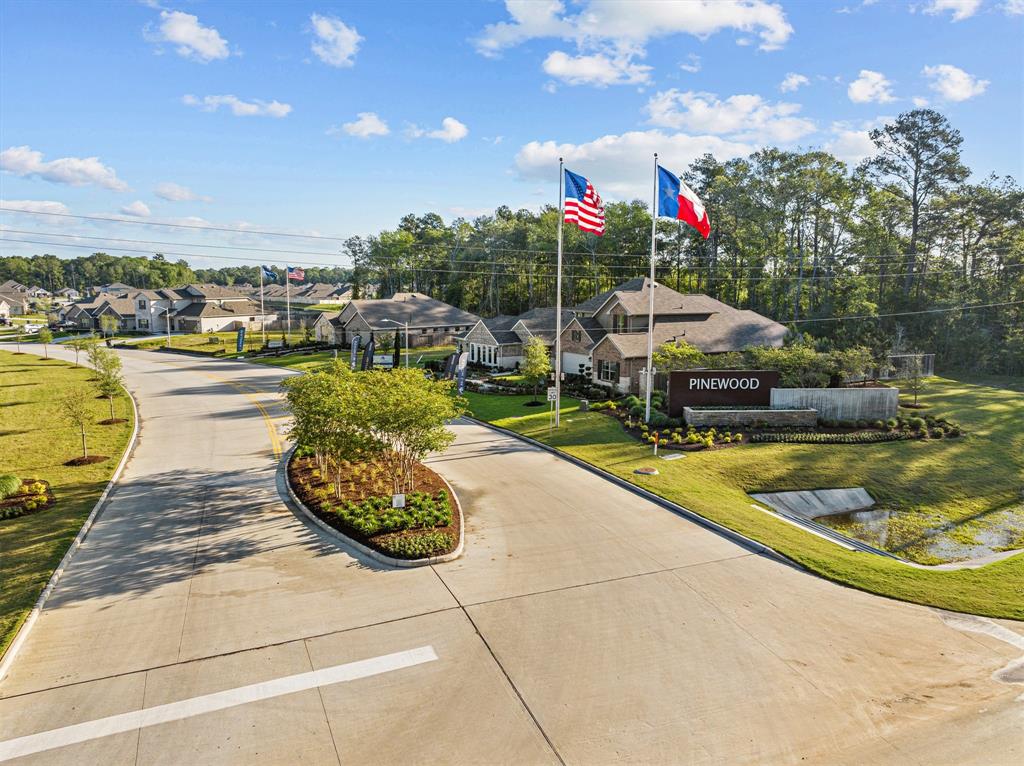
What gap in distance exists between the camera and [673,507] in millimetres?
20484

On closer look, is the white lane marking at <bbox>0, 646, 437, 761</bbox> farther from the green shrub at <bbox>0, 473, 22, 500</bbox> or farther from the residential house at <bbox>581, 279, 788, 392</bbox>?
the residential house at <bbox>581, 279, 788, 392</bbox>

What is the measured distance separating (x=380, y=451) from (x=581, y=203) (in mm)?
14641

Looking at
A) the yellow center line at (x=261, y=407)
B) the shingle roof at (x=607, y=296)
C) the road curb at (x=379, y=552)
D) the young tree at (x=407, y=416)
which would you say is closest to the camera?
the road curb at (x=379, y=552)

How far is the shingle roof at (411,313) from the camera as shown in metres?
65.9

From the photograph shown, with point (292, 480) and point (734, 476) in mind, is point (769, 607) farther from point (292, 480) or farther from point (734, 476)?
point (292, 480)

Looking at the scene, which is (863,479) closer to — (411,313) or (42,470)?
(42,470)

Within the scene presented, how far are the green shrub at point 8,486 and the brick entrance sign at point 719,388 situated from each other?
2787 cm

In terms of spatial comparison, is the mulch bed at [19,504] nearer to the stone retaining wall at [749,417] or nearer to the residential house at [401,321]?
the stone retaining wall at [749,417]

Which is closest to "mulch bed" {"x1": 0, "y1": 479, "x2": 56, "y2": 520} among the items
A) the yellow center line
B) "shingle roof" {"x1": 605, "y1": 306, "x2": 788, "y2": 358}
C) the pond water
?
the yellow center line

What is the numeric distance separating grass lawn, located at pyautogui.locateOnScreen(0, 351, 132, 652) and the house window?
2760cm

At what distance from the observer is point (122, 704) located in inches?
410

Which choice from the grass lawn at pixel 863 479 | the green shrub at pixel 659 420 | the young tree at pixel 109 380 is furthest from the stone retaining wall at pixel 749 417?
the young tree at pixel 109 380

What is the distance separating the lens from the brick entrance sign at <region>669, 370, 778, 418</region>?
104ft

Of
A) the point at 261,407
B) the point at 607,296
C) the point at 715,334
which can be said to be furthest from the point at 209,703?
the point at 607,296
